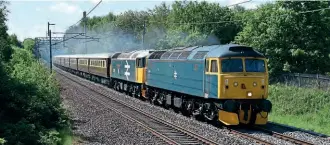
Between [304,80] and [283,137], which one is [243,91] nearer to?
[283,137]

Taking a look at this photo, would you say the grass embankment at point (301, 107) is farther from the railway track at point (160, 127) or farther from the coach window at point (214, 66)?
the railway track at point (160, 127)

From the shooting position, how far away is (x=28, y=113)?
61.7ft

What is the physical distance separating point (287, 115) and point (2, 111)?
15933mm

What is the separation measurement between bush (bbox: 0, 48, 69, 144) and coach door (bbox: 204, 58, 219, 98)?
5.98 m

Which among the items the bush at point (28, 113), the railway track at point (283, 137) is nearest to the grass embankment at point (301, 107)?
the railway track at point (283, 137)

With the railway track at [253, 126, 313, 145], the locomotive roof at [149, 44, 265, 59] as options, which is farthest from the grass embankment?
the locomotive roof at [149, 44, 265, 59]

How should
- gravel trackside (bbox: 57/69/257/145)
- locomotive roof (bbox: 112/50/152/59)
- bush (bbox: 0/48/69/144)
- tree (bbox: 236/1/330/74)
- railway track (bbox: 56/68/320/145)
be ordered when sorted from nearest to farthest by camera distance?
bush (bbox: 0/48/69/144), railway track (bbox: 56/68/320/145), gravel trackside (bbox: 57/69/257/145), locomotive roof (bbox: 112/50/152/59), tree (bbox: 236/1/330/74)

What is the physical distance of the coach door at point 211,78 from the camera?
1919 centimetres

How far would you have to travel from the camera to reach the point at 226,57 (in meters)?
19.0

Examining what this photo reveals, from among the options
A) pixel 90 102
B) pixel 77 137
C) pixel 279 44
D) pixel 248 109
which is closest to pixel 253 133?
pixel 248 109

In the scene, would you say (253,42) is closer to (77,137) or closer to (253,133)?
(253,133)

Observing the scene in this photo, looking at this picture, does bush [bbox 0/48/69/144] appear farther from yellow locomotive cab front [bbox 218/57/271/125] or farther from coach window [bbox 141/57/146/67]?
coach window [bbox 141/57/146/67]

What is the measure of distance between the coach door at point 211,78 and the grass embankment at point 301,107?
18.5ft

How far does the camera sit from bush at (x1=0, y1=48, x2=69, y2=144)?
15.5 meters
